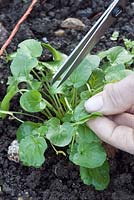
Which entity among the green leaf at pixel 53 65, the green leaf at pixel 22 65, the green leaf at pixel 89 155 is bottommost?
the green leaf at pixel 89 155

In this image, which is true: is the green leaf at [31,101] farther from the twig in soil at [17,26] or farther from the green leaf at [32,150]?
the twig in soil at [17,26]

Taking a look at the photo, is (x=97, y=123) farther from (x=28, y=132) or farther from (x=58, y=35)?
(x=58, y=35)

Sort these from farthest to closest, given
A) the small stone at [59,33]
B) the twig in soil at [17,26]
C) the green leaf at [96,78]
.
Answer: the small stone at [59,33], the twig in soil at [17,26], the green leaf at [96,78]

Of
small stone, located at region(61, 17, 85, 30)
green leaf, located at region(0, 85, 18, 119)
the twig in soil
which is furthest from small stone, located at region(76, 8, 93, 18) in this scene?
green leaf, located at region(0, 85, 18, 119)

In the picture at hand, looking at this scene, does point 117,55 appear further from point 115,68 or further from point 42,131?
point 42,131

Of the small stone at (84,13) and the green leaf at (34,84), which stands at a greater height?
the green leaf at (34,84)

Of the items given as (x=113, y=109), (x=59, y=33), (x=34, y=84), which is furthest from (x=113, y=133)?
(x=59, y=33)

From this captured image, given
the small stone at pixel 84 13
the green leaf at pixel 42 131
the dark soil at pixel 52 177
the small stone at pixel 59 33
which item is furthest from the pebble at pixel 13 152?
the small stone at pixel 84 13
